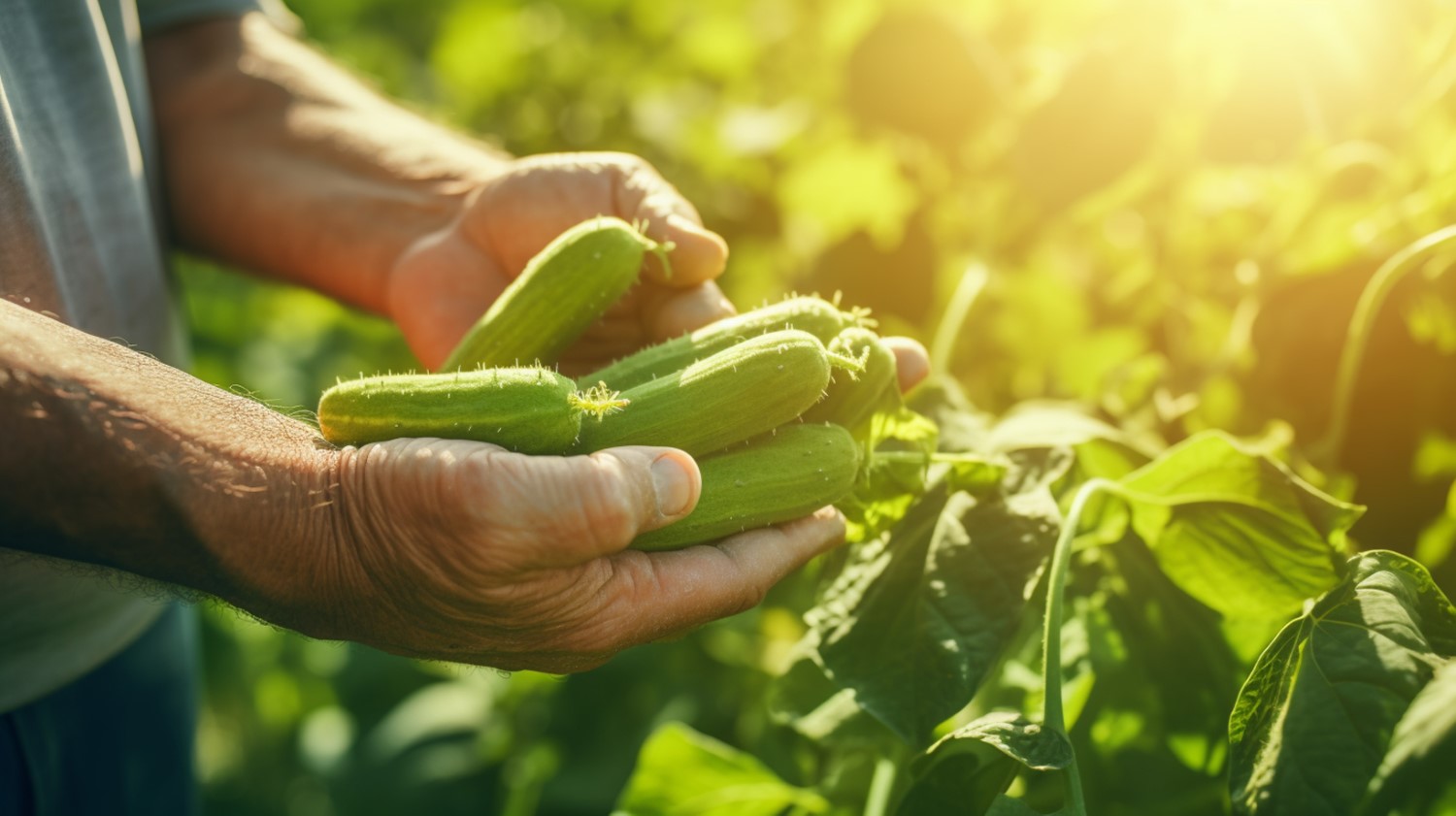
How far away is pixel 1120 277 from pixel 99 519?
2.34 metres

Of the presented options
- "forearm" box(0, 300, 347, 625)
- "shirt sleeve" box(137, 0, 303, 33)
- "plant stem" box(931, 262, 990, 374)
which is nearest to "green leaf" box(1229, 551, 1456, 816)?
"plant stem" box(931, 262, 990, 374)

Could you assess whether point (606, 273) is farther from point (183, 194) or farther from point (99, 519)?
point (183, 194)

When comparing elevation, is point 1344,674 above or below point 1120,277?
below

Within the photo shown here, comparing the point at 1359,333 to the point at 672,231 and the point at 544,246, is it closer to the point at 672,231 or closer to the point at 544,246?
the point at 672,231

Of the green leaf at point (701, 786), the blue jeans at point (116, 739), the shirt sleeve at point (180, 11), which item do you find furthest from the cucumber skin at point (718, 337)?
the shirt sleeve at point (180, 11)

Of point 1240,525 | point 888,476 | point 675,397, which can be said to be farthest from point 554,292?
point 1240,525

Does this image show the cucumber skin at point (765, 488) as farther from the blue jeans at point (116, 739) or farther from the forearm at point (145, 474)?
the blue jeans at point (116, 739)

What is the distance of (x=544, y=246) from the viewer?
92.7 inches

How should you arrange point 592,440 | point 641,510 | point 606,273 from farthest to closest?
point 606,273 < point 592,440 < point 641,510

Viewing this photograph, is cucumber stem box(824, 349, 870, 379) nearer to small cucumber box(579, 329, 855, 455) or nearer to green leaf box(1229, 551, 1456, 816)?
small cucumber box(579, 329, 855, 455)

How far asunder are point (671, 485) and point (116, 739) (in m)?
1.74

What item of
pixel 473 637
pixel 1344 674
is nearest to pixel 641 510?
pixel 473 637

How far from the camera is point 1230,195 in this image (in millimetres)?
2529

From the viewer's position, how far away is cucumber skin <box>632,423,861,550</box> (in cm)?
176
